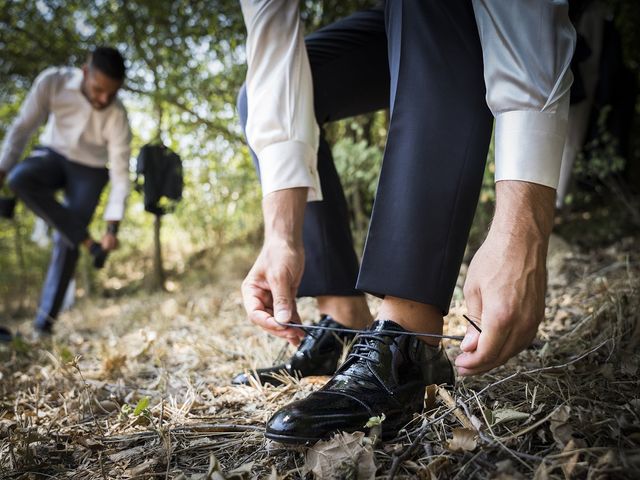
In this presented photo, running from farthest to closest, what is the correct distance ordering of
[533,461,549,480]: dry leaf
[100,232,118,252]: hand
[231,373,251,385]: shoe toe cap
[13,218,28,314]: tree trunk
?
1. [13,218,28,314]: tree trunk
2. [100,232,118,252]: hand
3. [231,373,251,385]: shoe toe cap
4. [533,461,549,480]: dry leaf

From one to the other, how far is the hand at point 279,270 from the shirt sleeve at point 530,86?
434mm

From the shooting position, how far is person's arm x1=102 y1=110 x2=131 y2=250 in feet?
10.5

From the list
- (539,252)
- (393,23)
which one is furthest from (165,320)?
(539,252)

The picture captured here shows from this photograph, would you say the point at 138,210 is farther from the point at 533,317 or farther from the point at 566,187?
the point at 533,317

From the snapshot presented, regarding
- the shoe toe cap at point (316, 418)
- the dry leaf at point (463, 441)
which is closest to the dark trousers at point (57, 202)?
the shoe toe cap at point (316, 418)

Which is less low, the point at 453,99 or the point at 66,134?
the point at 66,134

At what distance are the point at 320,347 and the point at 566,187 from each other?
160 centimetres

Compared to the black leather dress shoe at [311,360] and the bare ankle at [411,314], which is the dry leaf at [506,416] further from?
the black leather dress shoe at [311,360]

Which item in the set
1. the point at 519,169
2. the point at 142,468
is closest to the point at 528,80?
the point at 519,169

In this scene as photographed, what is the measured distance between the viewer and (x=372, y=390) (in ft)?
2.56

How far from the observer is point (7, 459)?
0.85 metres

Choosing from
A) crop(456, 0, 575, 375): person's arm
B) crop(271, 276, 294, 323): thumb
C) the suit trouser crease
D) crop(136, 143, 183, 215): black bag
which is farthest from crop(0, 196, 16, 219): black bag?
crop(456, 0, 575, 375): person's arm

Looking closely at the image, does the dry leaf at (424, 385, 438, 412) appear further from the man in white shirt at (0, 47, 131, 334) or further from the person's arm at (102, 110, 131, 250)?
the person's arm at (102, 110, 131, 250)

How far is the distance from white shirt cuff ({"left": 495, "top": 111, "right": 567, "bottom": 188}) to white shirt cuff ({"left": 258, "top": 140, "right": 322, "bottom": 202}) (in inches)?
17.2
